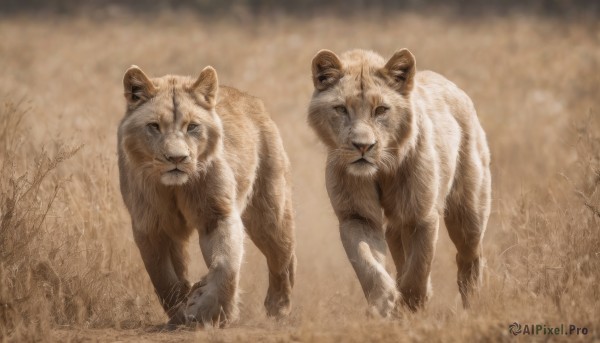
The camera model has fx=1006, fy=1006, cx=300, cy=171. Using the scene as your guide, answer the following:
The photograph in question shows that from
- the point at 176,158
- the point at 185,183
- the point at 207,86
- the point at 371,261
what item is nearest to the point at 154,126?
the point at 176,158

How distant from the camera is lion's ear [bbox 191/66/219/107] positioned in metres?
6.72

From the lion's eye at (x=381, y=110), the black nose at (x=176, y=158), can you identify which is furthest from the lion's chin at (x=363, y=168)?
the black nose at (x=176, y=158)

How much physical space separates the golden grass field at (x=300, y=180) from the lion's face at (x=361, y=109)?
405 millimetres

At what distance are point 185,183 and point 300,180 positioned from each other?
6.96 meters

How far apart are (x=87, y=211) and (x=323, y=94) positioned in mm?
2429

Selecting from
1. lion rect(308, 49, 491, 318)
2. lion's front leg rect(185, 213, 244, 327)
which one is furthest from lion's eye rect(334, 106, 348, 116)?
lion's front leg rect(185, 213, 244, 327)

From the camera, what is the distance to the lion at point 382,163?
6309 millimetres

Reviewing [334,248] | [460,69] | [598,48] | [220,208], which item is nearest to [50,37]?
[460,69]

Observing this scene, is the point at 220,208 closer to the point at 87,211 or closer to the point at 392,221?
the point at 392,221

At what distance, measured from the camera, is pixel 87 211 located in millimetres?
7996

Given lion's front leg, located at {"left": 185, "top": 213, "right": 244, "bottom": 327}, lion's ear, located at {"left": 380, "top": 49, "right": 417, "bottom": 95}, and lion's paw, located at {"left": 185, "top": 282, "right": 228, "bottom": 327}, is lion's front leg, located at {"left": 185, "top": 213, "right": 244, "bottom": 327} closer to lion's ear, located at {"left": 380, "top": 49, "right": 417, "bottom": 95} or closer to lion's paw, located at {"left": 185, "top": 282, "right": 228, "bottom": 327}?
lion's paw, located at {"left": 185, "top": 282, "right": 228, "bottom": 327}

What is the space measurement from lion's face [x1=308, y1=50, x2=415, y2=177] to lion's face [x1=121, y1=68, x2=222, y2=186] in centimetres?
71

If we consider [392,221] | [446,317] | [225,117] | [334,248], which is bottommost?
[334,248]

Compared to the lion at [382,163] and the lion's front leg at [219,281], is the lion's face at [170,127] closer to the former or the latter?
the lion's front leg at [219,281]
